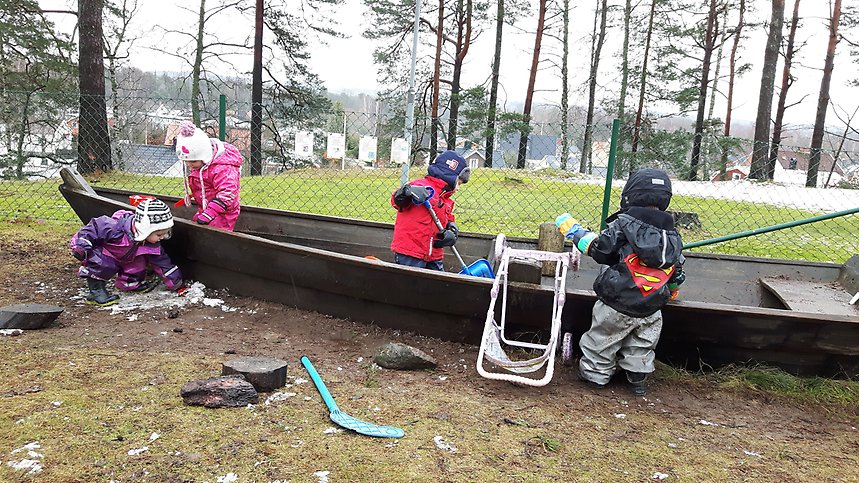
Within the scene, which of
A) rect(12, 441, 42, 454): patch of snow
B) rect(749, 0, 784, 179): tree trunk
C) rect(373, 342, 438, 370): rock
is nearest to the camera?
rect(12, 441, 42, 454): patch of snow

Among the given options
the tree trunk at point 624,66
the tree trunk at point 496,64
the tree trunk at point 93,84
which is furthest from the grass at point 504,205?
the tree trunk at point 624,66

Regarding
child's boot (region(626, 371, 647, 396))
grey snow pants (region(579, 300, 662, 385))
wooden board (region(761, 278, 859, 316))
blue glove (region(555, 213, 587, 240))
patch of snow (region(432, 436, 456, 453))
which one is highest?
blue glove (region(555, 213, 587, 240))

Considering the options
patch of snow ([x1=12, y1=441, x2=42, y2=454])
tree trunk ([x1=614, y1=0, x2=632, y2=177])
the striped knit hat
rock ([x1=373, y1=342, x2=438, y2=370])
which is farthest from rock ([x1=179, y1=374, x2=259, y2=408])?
tree trunk ([x1=614, y1=0, x2=632, y2=177])

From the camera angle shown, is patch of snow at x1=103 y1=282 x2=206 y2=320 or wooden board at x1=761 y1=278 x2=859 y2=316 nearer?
wooden board at x1=761 y1=278 x2=859 y2=316

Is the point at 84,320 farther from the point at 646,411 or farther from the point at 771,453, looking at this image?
the point at 771,453

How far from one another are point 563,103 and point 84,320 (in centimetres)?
3064

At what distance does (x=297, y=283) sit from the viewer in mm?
4645

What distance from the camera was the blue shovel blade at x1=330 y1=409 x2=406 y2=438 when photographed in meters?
2.87

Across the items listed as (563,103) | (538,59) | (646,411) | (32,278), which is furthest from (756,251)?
(563,103)

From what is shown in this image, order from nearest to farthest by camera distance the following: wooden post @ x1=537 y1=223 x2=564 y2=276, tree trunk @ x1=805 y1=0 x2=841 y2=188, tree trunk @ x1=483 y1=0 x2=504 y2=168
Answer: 1. wooden post @ x1=537 y1=223 x2=564 y2=276
2. tree trunk @ x1=805 y1=0 x2=841 y2=188
3. tree trunk @ x1=483 y1=0 x2=504 y2=168

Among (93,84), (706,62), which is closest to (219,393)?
(93,84)

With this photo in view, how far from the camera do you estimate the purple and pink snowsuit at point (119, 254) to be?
15.3 feet

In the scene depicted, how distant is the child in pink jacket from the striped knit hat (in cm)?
36

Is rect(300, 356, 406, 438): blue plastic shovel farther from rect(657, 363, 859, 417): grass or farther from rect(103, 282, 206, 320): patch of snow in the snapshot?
rect(103, 282, 206, 320): patch of snow
